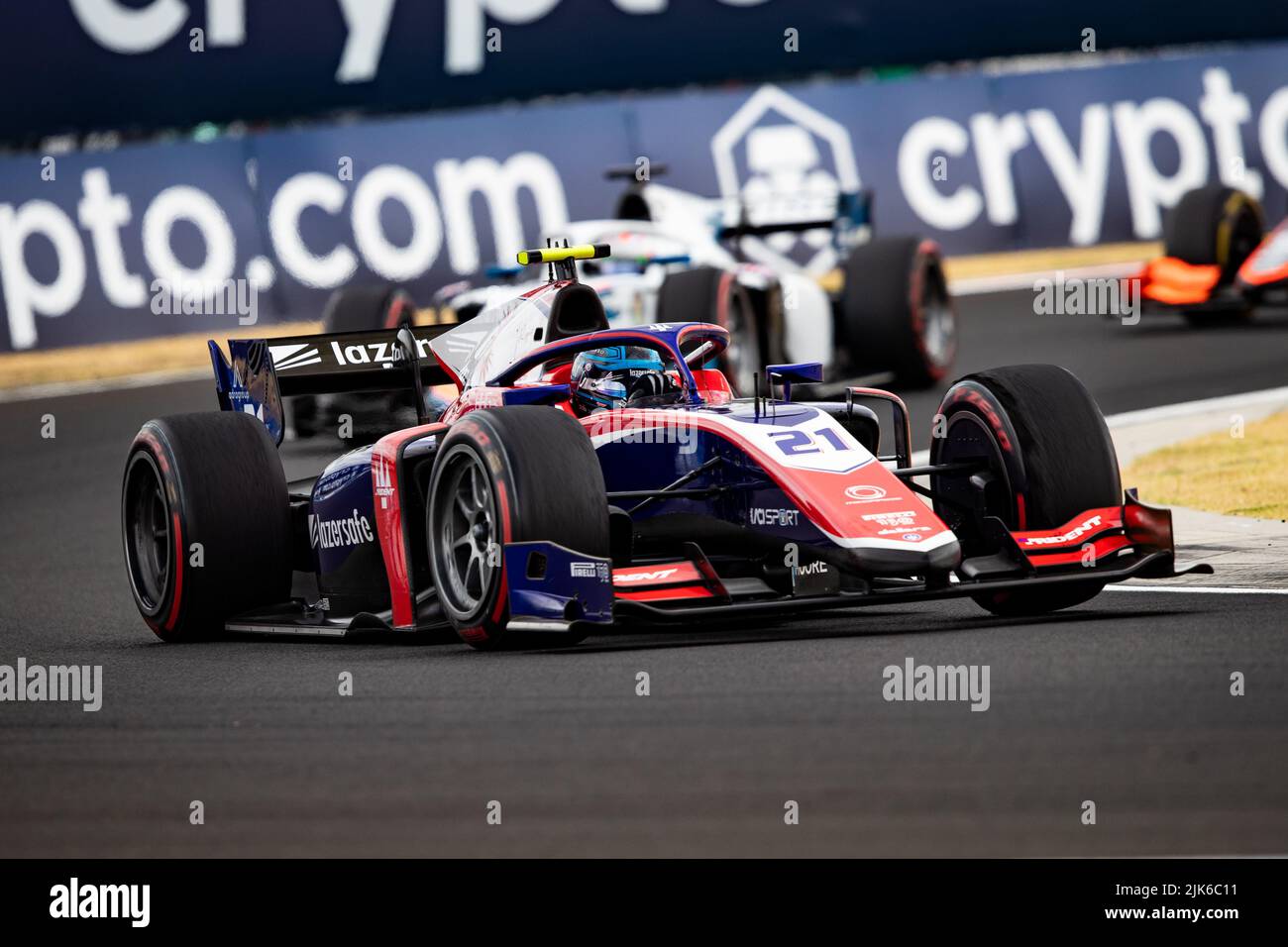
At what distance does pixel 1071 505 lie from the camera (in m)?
9.01

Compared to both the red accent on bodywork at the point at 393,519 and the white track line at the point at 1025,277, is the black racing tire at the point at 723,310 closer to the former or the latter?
the red accent on bodywork at the point at 393,519

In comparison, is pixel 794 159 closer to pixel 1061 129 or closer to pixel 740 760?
pixel 1061 129

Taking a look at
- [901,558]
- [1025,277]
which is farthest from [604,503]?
[1025,277]

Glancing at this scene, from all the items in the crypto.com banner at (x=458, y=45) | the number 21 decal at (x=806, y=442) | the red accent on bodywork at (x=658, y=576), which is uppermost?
the crypto.com banner at (x=458, y=45)

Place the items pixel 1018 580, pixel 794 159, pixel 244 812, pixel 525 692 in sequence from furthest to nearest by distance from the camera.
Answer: pixel 794 159 < pixel 1018 580 < pixel 525 692 < pixel 244 812

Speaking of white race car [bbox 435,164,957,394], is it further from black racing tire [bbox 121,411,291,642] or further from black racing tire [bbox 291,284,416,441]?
black racing tire [bbox 121,411,291,642]

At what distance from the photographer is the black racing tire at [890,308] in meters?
17.8

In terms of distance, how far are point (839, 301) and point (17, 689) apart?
1029 centimetres

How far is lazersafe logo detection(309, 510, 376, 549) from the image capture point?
9.77m

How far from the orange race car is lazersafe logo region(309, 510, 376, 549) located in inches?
511

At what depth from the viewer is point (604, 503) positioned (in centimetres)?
847

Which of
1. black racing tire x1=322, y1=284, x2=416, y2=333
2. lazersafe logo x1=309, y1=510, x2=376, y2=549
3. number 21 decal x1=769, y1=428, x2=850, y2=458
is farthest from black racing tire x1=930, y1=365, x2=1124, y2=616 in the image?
black racing tire x1=322, y1=284, x2=416, y2=333
